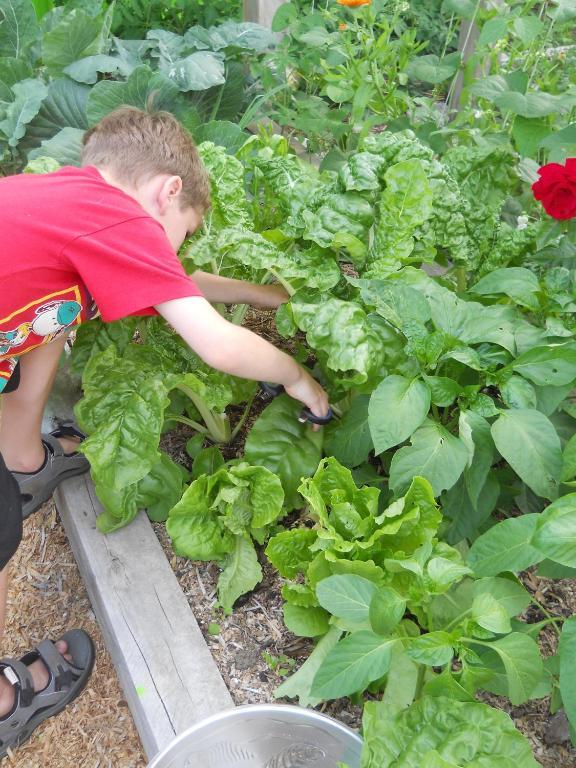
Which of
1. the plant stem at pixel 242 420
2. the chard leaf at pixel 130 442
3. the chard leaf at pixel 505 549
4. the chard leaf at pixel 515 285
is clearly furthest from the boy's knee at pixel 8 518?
the chard leaf at pixel 515 285

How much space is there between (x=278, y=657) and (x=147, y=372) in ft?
2.46

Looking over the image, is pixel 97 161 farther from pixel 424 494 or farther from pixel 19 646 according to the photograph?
pixel 19 646

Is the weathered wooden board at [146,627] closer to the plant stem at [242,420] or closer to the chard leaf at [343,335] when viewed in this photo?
the plant stem at [242,420]

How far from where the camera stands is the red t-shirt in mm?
1427

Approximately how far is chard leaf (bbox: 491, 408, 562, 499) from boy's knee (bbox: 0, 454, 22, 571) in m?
1.08

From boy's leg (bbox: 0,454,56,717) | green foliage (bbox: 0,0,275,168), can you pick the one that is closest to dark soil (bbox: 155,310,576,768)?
boy's leg (bbox: 0,454,56,717)

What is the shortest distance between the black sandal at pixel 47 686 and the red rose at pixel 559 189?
159cm

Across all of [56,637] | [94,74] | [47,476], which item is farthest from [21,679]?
[94,74]

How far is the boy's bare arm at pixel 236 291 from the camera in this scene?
187 centimetres

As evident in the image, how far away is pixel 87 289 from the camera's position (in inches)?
62.1

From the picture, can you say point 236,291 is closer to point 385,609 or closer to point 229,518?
point 229,518

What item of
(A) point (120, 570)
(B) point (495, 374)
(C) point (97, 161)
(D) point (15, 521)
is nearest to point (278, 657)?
(A) point (120, 570)

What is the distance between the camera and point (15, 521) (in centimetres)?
164

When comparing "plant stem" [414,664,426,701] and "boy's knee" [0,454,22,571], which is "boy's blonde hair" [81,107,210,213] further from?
"plant stem" [414,664,426,701]
